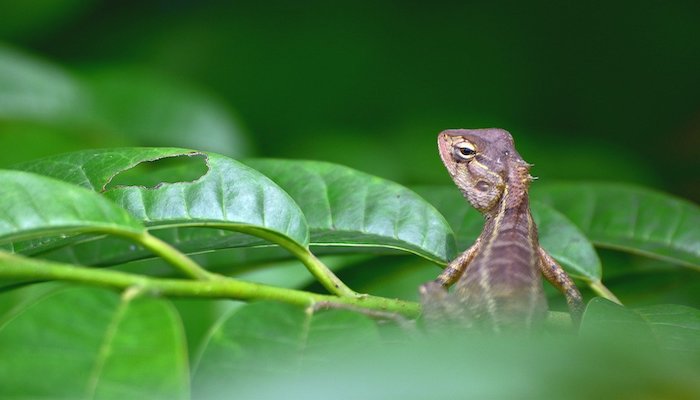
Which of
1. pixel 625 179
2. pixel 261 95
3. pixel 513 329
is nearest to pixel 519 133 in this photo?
pixel 625 179

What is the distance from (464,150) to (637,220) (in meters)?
0.90

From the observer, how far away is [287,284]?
12.8ft

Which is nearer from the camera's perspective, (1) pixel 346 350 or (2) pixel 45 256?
(1) pixel 346 350

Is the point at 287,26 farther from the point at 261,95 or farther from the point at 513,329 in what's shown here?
the point at 513,329

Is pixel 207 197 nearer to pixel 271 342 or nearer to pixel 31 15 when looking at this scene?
pixel 271 342

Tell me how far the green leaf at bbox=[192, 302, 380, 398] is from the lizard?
456 mm

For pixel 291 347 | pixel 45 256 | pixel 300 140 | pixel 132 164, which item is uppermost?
pixel 132 164

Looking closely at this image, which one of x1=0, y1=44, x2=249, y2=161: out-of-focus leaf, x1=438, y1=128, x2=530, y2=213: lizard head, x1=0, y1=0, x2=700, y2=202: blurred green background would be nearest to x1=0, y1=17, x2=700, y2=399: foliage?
x1=438, y1=128, x2=530, y2=213: lizard head

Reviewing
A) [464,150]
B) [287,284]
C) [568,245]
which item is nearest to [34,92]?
[287,284]

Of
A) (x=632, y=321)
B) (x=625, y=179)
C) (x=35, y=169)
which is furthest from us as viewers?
(x=625, y=179)

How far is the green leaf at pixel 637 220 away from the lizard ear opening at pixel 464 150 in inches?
19.3

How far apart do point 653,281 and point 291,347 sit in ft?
7.98

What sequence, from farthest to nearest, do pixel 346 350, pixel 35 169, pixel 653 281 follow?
pixel 653 281
pixel 35 169
pixel 346 350

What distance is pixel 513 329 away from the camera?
8.28ft
